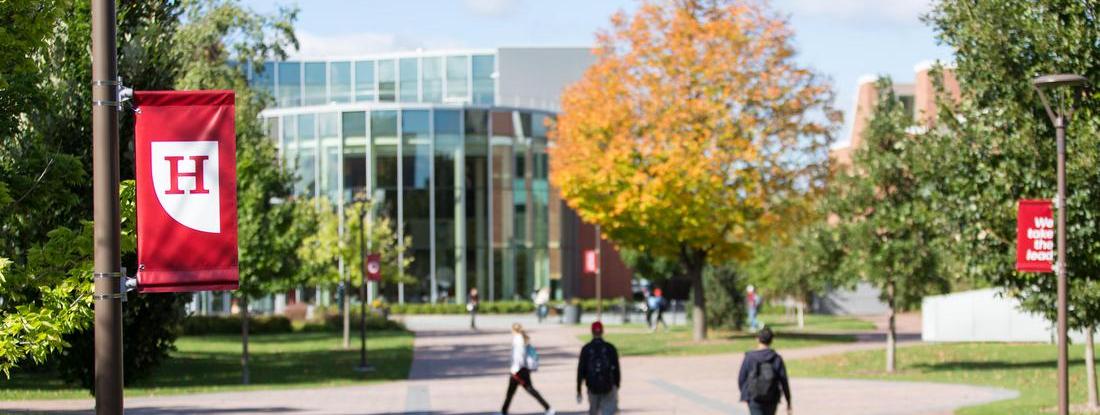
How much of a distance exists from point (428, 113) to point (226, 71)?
117ft

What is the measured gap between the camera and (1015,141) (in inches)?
770

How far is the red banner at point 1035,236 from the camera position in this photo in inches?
689

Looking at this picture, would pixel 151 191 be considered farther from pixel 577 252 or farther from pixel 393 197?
pixel 577 252

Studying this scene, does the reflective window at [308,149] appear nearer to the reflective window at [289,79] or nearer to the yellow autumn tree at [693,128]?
the reflective window at [289,79]

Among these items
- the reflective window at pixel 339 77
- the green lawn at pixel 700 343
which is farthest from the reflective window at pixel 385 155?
the green lawn at pixel 700 343

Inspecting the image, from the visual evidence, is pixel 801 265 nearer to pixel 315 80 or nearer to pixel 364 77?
pixel 364 77

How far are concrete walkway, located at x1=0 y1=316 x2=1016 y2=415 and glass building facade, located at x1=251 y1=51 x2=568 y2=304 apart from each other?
38836mm

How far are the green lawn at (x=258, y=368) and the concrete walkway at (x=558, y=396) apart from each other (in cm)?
127

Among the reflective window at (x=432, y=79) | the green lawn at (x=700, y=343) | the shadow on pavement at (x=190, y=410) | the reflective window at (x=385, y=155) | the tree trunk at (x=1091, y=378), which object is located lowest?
the green lawn at (x=700, y=343)

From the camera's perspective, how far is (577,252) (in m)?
80.6

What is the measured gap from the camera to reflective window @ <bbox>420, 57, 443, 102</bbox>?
3191 inches

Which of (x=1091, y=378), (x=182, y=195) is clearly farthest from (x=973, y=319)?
(x=182, y=195)

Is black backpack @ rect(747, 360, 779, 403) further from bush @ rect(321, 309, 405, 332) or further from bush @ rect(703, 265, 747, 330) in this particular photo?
bush @ rect(321, 309, 405, 332)

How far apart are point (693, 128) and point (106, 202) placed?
31740 mm
